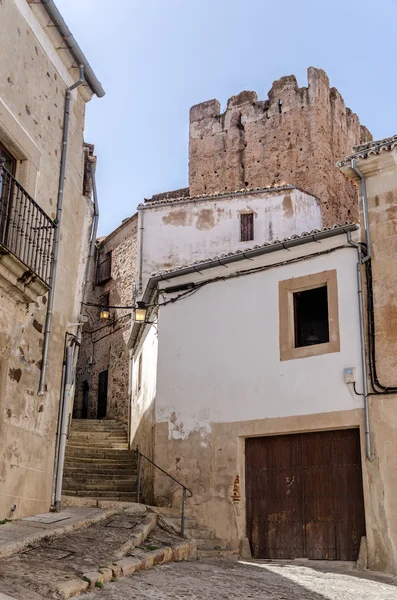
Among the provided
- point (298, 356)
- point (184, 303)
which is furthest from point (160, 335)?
point (298, 356)

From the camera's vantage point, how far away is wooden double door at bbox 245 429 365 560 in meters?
11.8

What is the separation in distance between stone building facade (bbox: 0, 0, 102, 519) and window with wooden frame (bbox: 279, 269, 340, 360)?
365 centimetres

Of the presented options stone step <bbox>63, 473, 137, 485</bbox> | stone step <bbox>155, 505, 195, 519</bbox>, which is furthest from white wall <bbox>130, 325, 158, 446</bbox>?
stone step <bbox>155, 505, 195, 519</bbox>

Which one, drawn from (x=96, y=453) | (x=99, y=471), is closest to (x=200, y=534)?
(x=99, y=471)

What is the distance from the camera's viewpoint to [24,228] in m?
10.3

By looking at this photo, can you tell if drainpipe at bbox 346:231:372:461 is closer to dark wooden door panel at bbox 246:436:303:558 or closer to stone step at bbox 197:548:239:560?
dark wooden door panel at bbox 246:436:303:558

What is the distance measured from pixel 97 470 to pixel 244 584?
733 cm

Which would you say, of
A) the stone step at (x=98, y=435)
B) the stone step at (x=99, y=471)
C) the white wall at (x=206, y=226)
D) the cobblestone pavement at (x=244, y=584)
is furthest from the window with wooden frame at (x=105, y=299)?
the cobblestone pavement at (x=244, y=584)

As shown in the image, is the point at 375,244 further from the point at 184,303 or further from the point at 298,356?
the point at 184,303

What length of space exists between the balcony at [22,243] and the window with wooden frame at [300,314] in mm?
4491

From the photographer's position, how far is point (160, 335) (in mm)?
14938

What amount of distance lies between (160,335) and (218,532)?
4.01m

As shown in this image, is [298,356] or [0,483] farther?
[298,356]

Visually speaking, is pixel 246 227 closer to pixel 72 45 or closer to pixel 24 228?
pixel 72 45
